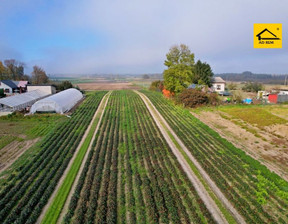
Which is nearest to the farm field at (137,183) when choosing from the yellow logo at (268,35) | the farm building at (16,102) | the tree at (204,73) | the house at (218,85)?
the farm building at (16,102)

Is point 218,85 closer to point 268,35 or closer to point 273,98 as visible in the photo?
point 273,98

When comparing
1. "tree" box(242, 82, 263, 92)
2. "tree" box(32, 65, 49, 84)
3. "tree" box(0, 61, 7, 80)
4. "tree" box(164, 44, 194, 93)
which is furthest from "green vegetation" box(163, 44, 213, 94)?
"tree" box(0, 61, 7, 80)

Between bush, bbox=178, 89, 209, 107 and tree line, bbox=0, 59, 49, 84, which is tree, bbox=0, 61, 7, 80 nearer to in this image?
tree line, bbox=0, 59, 49, 84

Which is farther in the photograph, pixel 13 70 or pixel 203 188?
pixel 13 70

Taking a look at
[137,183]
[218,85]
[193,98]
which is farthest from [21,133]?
[218,85]

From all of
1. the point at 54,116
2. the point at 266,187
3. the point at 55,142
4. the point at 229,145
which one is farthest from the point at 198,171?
the point at 54,116

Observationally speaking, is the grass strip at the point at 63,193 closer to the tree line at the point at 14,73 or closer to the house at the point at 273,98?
the house at the point at 273,98
